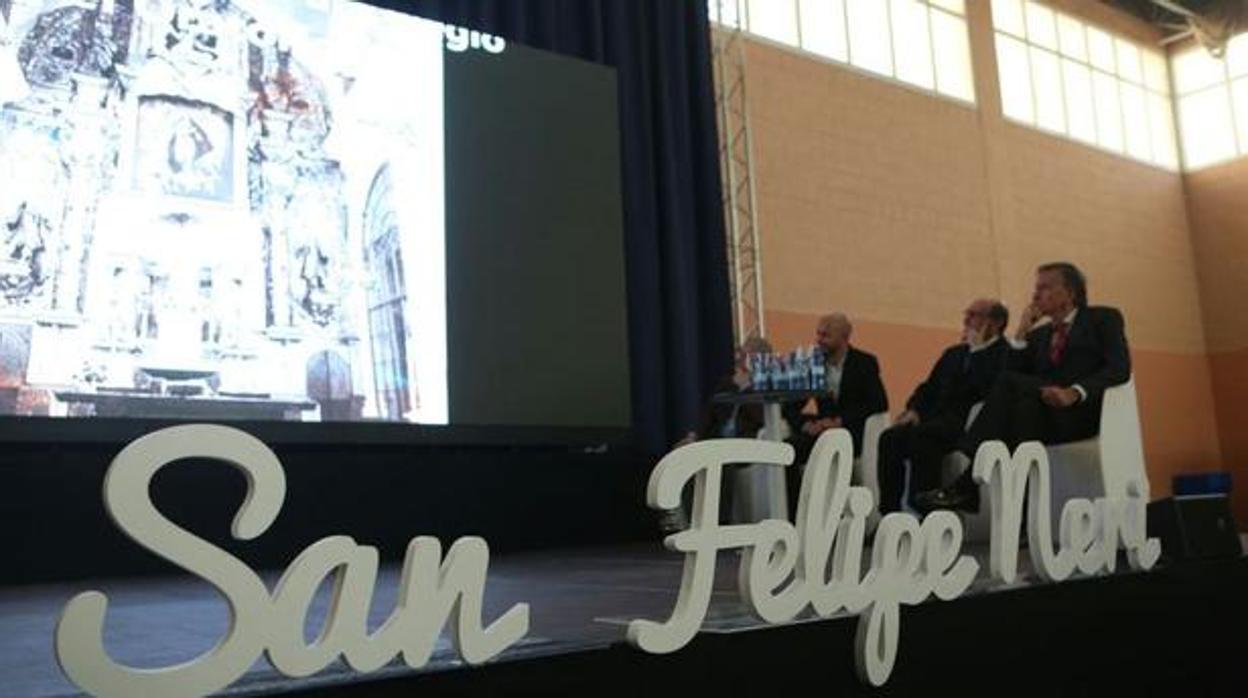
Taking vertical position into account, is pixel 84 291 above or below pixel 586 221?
below

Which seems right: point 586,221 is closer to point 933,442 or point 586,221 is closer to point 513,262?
point 513,262

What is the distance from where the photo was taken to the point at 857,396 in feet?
12.4

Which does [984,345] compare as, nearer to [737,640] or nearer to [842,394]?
[842,394]

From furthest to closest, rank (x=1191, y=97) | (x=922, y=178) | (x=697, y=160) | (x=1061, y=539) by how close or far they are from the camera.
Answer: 1. (x=1191, y=97)
2. (x=922, y=178)
3. (x=697, y=160)
4. (x=1061, y=539)

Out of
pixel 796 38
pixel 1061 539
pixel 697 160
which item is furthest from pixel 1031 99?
pixel 1061 539

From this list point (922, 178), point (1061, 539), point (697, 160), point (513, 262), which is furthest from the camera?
point (922, 178)

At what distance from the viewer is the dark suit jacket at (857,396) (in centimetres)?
375

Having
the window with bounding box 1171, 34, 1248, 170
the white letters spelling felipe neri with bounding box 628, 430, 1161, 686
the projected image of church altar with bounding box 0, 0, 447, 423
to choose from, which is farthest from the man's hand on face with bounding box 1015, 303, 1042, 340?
the window with bounding box 1171, 34, 1248, 170

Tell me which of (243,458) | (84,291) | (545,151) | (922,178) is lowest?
(243,458)

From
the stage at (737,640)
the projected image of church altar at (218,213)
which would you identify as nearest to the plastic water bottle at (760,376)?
the stage at (737,640)

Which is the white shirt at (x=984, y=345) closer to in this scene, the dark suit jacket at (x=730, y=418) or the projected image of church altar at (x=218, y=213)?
the dark suit jacket at (x=730, y=418)

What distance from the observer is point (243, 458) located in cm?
99

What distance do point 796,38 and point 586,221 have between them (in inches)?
108

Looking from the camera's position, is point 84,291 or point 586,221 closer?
point 84,291
